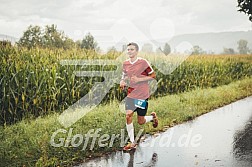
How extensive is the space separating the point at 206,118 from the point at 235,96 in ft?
14.5

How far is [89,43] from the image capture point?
10.3 metres

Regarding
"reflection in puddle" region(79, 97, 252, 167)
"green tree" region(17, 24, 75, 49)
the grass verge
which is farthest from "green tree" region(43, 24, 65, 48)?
"reflection in puddle" region(79, 97, 252, 167)

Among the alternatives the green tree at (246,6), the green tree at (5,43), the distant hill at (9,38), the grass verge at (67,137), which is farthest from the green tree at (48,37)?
the green tree at (246,6)

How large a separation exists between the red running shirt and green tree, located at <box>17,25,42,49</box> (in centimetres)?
413

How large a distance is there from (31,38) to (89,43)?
1.94 meters

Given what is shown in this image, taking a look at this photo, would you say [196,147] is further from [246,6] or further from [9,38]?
[246,6]

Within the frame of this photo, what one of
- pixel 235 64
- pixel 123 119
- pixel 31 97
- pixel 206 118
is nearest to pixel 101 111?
pixel 123 119

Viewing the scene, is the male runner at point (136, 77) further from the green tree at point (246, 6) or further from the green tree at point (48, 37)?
the green tree at point (246, 6)

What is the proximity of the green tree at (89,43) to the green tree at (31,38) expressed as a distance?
56.5 inches

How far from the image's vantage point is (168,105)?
8789 millimetres

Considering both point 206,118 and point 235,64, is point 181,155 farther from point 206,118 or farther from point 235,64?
point 235,64

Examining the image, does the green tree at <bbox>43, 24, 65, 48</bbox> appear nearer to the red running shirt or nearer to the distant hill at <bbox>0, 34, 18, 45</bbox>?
the distant hill at <bbox>0, 34, 18, 45</bbox>

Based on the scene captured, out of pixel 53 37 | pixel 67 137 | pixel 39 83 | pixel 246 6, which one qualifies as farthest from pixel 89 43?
pixel 246 6

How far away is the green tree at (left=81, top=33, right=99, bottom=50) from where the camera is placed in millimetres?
9727
